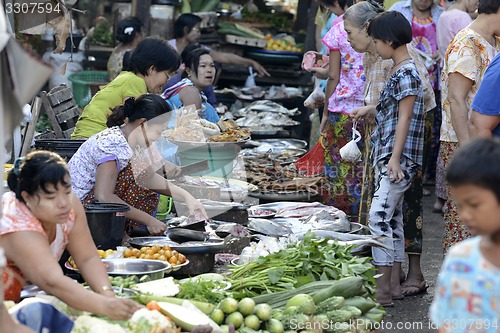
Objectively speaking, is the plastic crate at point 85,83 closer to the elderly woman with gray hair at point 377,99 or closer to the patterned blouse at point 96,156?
the elderly woman with gray hair at point 377,99

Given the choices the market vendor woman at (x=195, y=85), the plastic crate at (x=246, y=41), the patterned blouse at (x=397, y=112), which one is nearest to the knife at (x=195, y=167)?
the market vendor woman at (x=195, y=85)

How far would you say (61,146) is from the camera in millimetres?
6324

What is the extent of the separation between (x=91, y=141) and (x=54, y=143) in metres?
0.92

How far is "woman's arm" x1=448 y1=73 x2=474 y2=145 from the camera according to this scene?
5.50 m

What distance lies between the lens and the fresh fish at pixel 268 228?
584 cm

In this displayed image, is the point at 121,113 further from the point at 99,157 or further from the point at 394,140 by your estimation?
the point at 394,140

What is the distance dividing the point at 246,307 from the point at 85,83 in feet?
22.2

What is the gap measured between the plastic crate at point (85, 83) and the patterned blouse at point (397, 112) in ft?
16.9

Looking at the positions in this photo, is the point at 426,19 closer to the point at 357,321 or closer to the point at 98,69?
the point at 98,69

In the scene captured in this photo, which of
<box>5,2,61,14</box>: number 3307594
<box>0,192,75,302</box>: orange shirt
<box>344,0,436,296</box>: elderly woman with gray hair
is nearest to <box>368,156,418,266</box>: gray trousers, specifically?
<box>344,0,436,296</box>: elderly woman with gray hair

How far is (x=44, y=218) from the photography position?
379 cm

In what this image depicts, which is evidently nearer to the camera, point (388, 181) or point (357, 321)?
point (357, 321)

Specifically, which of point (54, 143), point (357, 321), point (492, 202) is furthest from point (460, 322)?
point (54, 143)

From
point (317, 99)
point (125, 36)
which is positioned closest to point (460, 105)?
point (317, 99)
